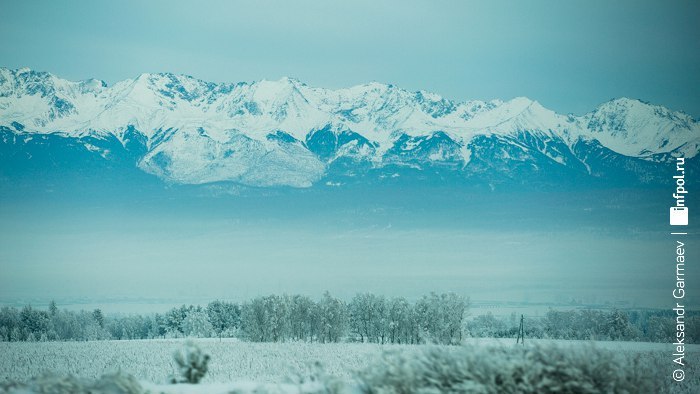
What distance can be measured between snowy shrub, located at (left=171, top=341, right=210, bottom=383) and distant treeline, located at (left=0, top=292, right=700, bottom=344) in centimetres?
3393

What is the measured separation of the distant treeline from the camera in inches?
1841

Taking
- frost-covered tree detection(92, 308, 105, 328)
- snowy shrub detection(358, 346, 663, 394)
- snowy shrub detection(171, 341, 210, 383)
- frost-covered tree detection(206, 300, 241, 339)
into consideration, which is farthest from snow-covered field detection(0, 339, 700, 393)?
frost-covered tree detection(206, 300, 241, 339)

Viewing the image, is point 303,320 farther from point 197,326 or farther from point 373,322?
point 197,326

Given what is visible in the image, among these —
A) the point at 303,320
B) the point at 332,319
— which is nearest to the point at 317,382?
the point at 332,319

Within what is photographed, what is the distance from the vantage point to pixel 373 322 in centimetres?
5356

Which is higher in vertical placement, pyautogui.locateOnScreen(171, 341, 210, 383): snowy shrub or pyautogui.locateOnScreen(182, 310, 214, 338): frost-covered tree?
pyautogui.locateOnScreen(171, 341, 210, 383): snowy shrub

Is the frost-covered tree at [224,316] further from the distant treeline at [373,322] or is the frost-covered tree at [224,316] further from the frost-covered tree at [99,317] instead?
the distant treeline at [373,322]

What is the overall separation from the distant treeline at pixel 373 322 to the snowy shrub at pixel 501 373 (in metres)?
33.9

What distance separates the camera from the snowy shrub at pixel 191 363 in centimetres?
1207

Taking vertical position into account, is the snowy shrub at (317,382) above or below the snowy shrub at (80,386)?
above

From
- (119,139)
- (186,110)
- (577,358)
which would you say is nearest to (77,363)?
(577,358)

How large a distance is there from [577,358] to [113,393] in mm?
6857

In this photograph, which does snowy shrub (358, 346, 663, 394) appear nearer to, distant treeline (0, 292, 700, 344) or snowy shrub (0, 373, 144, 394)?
snowy shrub (0, 373, 144, 394)

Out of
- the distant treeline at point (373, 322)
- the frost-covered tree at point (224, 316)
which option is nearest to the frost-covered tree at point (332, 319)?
the distant treeline at point (373, 322)
